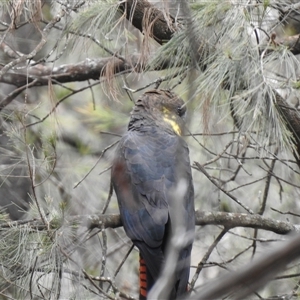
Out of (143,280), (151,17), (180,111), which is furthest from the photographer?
(180,111)

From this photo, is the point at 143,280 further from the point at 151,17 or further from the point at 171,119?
the point at 151,17

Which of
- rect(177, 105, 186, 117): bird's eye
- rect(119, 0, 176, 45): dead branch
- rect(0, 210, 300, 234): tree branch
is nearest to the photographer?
rect(0, 210, 300, 234): tree branch

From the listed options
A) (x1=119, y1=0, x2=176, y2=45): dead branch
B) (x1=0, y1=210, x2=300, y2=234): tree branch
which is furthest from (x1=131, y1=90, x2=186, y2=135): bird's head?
(x1=0, y1=210, x2=300, y2=234): tree branch

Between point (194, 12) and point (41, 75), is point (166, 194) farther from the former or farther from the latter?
point (41, 75)

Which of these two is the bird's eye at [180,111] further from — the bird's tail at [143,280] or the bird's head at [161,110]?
the bird's tail at [143,280]

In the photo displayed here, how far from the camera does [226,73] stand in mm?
2342

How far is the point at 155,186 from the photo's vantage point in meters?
2.43

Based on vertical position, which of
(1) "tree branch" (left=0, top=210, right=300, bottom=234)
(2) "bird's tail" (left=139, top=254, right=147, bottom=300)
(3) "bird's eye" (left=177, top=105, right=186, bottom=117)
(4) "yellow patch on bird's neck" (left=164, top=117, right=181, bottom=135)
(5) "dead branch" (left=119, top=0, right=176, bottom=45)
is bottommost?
(2) "bird's tail" (left=139, top=254, right=147, bottom=300)

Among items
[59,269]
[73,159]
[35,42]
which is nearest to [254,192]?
[73,159]

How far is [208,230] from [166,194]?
164 centimetres

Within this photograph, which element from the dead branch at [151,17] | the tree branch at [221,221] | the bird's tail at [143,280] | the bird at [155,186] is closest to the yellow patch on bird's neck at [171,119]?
the bird at [155,186]

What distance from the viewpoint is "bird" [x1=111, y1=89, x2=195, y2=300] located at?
7.37 feet

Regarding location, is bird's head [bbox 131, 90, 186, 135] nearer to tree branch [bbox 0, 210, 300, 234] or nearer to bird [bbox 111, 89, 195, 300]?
bird [bbox 111, 89, 195, 300]

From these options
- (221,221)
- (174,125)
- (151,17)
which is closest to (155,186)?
(221,221)
